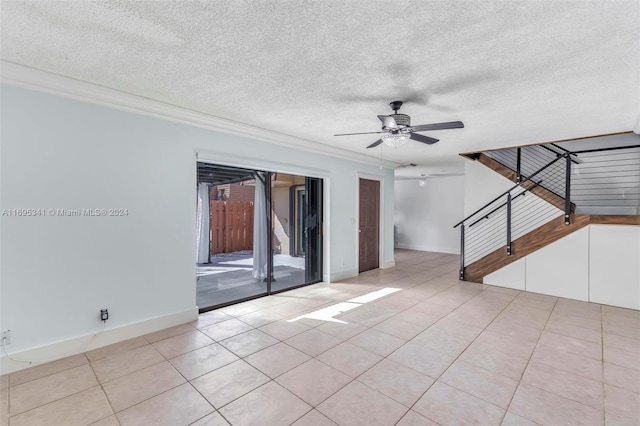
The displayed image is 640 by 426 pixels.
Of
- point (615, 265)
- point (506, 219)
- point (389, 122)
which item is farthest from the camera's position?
point (506, 219)

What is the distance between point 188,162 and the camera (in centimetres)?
360

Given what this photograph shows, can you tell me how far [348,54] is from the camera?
217cm

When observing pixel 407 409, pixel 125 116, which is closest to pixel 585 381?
pixel 407 409

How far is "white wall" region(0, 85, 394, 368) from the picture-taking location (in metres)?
2.55

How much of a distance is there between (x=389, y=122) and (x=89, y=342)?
12.1 ft

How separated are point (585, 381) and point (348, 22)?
331cm

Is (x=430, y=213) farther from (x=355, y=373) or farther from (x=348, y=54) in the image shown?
(x=348, y=54)

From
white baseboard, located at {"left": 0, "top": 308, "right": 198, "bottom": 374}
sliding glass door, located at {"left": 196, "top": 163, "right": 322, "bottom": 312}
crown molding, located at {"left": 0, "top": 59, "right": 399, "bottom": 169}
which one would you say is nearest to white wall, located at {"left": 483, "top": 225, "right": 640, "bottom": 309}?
sliding glass door, located at {"left": 196, "top": 163, "right": 322, "bottom": 312}

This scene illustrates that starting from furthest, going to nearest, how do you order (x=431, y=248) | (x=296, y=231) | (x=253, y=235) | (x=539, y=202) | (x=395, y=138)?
1. (x=431, y=248)
2. (x=296, y=231)
3. (x=253, y=235)
4. (x=539, y=202)
5. (x=395, y=138)

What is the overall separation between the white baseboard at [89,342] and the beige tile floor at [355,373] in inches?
3.3

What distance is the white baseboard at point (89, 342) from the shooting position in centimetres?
254

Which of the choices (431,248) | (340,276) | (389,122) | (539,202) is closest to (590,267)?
(539,202)

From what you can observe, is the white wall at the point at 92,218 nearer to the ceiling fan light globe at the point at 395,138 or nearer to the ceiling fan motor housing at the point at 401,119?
the ceiling fan light globe at the point at 395,138

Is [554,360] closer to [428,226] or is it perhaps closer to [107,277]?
[107,277]
